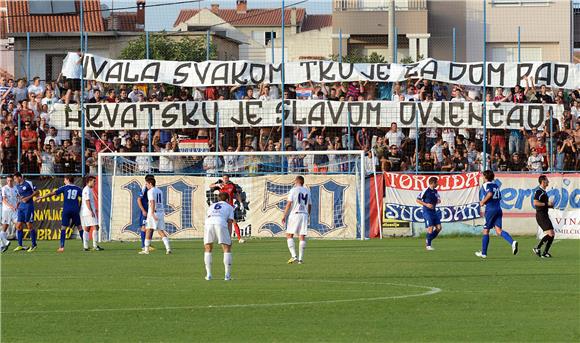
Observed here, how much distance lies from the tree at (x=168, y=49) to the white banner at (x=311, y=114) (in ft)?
74.2

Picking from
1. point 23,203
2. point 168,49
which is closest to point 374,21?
point 168,49

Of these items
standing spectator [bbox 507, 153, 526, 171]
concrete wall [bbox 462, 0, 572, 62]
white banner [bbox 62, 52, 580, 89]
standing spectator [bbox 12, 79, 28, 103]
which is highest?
concrete wall [bbox 462, 0, 572, 62]

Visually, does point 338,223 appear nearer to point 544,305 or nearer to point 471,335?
point 544,305

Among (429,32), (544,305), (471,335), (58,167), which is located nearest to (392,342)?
(471,335)

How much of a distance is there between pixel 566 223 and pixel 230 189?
10316 millimetres

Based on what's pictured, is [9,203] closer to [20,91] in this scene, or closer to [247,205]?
[20,91]

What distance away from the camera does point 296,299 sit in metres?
16.9

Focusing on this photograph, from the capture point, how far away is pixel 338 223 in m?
36.1

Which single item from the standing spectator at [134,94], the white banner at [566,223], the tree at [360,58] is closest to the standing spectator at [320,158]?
the standing spectator at [134,94]

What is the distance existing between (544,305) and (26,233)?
24772 mm

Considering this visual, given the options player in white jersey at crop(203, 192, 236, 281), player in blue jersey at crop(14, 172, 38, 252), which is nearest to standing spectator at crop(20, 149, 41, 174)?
player in blue jersey at crop(14, 172, 38, 252)

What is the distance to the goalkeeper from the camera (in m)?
33.1

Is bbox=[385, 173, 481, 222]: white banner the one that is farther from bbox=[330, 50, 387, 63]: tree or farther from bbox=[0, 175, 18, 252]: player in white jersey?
bbox=[330, 50, 387, 63]: tree

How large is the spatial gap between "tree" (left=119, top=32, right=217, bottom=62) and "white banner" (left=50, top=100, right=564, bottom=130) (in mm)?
22614
